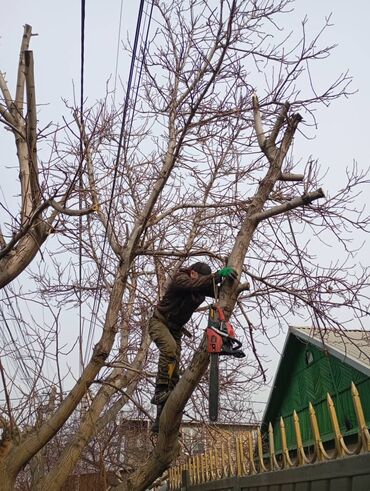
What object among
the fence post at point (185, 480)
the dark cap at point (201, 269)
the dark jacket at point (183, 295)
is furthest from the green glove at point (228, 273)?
the fence post at point (185, 480)

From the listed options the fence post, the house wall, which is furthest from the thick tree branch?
the house wall

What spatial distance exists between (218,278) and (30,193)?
240 cm

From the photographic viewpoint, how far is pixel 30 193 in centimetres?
→ 569

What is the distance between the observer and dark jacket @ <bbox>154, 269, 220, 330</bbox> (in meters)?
4.48

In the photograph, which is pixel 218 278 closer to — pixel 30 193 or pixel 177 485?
pixel 30 193

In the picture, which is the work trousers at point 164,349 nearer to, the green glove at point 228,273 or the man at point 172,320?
the man at point 172,320

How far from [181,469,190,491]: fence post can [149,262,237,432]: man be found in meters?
2.73

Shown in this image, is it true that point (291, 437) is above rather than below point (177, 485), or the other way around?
above

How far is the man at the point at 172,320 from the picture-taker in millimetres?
4841

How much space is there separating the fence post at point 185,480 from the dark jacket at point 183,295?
297 centimetres

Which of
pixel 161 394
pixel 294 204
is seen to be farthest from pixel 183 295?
pixel 294 204

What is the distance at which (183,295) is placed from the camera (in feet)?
16.7

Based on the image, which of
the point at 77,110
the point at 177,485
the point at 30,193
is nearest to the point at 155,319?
the point at 30,193

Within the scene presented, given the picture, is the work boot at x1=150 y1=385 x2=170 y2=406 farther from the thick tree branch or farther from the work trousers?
the thick tree branch
